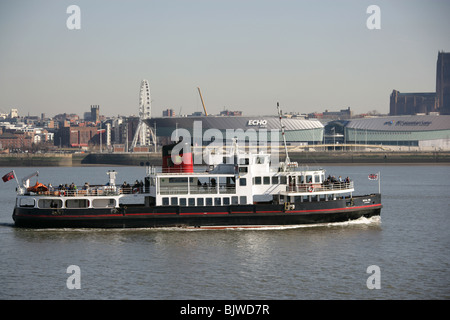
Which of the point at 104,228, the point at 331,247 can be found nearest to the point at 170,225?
the point at 104,228

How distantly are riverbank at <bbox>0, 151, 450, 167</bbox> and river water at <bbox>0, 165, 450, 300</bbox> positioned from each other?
343ft

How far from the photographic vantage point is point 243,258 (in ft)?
108

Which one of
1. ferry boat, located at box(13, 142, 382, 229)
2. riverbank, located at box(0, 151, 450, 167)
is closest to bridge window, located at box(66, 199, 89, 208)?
ferry boat, located at box(13, 142, 382, 229)

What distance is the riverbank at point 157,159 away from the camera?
147 meters

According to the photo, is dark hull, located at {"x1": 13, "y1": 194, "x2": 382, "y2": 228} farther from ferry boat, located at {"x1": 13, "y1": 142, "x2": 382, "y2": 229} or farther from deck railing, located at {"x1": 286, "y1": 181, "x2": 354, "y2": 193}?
deck railing, located at {"x1": 286, "y1": 181, "x2": 354, "y2": 193}

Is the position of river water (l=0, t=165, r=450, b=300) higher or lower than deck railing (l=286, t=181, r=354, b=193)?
lower

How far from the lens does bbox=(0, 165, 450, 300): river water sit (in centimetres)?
2725

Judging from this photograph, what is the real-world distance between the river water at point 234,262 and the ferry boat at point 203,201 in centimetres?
68

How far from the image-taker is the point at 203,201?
40406 millimetres

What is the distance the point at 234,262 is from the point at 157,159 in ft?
395

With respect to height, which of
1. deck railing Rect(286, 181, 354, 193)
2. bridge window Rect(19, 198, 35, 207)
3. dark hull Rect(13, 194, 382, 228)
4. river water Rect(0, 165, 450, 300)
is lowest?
river water Rect(0, 165, 450, 300)

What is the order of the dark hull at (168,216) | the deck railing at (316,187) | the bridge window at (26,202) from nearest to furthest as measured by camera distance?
the dark hull at (168,216) → the deck railing at (316,187) → the bridge window at (26,202)

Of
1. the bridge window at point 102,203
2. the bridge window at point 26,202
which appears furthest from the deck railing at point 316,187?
the bridge window at point 26,202

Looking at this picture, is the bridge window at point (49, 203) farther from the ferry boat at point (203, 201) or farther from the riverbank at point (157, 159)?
the riverbank at point (157, 159)
